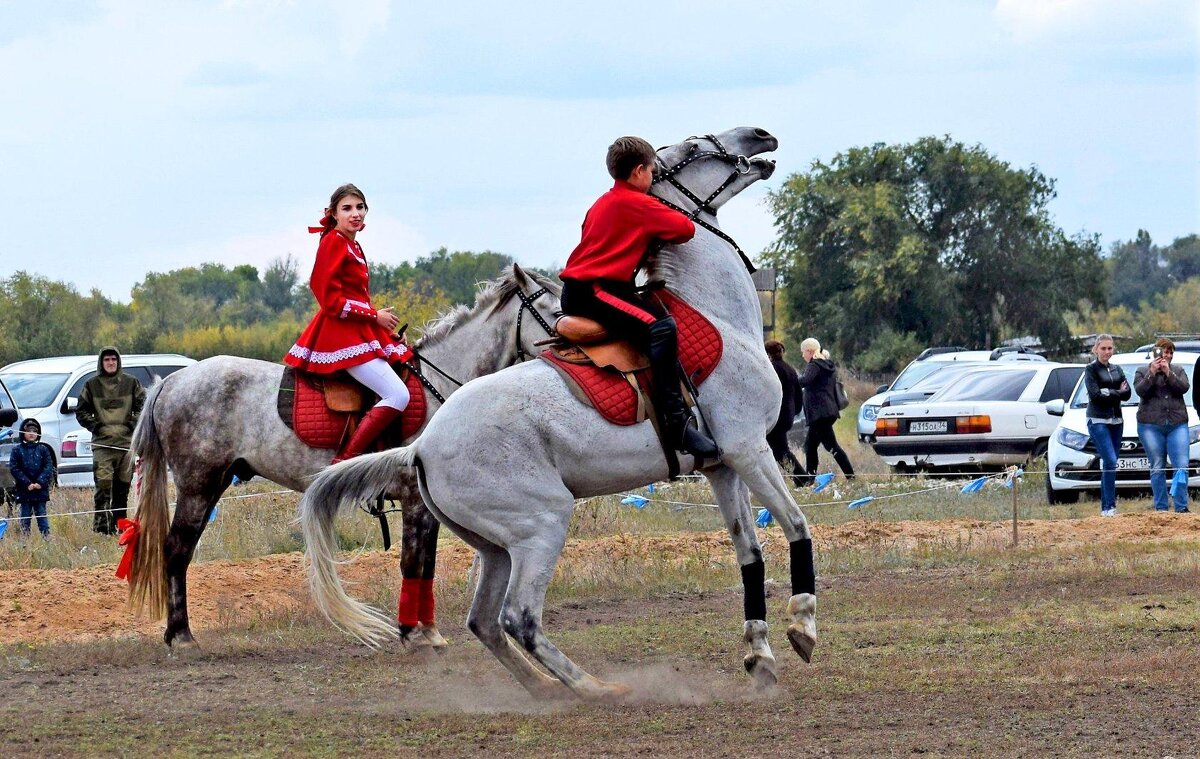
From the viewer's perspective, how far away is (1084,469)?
1877 cm

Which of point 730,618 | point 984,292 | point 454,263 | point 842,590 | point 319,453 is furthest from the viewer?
point 454,263

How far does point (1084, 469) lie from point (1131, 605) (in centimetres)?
825

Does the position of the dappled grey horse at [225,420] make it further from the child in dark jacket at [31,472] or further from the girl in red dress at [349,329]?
the child in dark jacket at [31,472]

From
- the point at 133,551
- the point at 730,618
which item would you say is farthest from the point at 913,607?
the point at 133,551

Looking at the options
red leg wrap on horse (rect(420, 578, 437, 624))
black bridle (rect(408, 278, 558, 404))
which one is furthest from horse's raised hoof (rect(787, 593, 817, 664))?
black bridle (rect(408, 278, 558, 404))

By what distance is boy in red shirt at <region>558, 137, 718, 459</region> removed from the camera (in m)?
7.95

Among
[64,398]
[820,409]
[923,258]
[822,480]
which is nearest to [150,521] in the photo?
[822,480]

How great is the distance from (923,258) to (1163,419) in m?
43.2

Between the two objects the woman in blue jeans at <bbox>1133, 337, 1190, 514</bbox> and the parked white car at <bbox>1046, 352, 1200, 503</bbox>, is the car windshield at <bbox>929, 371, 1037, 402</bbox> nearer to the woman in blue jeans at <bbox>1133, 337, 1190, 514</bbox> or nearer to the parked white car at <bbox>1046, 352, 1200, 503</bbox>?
the parked white car at <bbox>1046, 352, 1200, 503</bbox>

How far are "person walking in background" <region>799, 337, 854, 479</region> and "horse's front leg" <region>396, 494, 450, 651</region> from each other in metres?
12.4

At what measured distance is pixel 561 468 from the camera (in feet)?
26.2

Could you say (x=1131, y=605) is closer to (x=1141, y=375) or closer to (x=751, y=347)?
(x=751, y=347)

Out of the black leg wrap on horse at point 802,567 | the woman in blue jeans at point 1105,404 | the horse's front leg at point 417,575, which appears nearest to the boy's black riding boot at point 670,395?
the black leg wrap on horse at point 802,567

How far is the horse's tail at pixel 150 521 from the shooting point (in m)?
10.7
